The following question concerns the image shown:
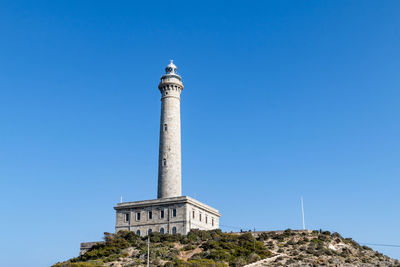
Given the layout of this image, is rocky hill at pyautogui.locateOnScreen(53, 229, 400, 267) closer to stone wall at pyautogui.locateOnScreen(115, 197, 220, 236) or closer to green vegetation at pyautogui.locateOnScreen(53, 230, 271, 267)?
green vegetation at pyautogui.locateOnScreen(53, 230, 271, 267)

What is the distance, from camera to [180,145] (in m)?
70.4

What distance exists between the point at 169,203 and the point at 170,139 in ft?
30.0

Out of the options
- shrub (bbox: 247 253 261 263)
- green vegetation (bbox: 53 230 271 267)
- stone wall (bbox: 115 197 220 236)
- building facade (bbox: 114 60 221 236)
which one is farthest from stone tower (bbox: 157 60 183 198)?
shrub (bbox: 247 253 261 263)

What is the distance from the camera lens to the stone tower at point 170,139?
6788 centimetres

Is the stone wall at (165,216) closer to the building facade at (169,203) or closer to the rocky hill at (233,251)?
the building facade at (169,203)

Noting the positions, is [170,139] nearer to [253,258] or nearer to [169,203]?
[169,203]

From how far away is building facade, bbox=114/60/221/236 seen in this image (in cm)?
6488

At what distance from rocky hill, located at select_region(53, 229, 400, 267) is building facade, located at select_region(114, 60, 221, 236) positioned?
105 inches

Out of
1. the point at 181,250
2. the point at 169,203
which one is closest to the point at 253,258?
the point at 181,250

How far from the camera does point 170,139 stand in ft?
229

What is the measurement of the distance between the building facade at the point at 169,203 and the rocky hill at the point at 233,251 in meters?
2.66

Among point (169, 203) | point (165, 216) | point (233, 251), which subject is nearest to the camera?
point (233, 251)

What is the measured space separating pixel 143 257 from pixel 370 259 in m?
25.6

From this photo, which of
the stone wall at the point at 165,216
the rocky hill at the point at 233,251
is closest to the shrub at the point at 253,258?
the rocky hill at the point at 233,251
